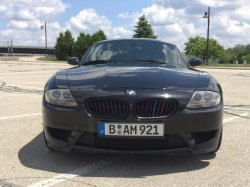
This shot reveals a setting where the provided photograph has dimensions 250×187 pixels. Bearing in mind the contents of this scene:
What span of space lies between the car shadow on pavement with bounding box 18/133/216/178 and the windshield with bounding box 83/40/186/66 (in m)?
1.36

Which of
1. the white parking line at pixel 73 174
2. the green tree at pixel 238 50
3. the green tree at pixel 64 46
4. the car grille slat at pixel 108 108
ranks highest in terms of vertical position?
the green tree at pixel 238 50

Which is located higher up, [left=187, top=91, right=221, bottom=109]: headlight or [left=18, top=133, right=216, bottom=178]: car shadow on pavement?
[left=187, top=91, right=221, bottom=109]: headlight

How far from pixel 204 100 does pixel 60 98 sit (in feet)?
→ 4.48

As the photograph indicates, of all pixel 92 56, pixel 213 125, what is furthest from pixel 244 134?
pixel 92 56

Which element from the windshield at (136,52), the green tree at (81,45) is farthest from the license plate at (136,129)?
the green tree at (81,45)

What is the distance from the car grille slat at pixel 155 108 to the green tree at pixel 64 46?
4688 cm

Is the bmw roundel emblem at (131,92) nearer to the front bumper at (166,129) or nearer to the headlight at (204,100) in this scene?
the front bumper at (166,129)

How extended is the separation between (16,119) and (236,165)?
11.7ft

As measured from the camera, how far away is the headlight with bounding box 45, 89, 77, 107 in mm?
2854

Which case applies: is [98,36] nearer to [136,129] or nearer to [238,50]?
[136,129]

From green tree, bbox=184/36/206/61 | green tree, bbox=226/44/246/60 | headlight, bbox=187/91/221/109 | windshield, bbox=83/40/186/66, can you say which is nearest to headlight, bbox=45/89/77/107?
headlight, bbox=187/91/221/109

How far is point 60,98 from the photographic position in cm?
292

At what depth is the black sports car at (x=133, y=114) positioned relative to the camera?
8.91ft

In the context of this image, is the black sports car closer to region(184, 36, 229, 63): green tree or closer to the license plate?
the license plate
